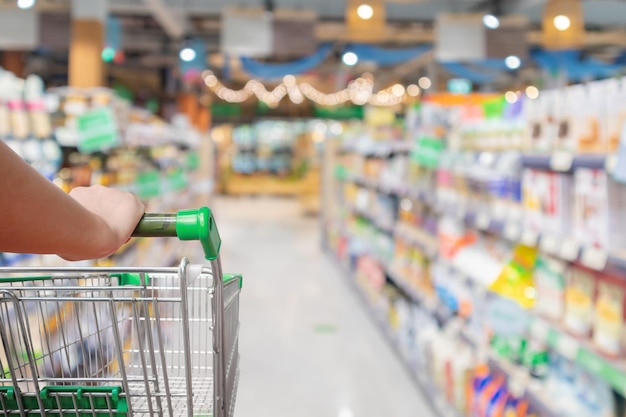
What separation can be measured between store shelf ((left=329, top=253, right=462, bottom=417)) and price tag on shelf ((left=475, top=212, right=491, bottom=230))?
40.8 inches

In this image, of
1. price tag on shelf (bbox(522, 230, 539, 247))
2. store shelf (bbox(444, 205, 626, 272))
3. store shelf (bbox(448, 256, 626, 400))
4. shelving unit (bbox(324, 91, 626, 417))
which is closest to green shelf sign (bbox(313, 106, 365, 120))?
shelving unit (bbox(324, 91, 626, 417))

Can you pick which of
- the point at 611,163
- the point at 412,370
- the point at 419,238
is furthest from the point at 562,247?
the point at 419,238

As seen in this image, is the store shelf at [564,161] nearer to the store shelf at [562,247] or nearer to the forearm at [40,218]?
the store shelf at [562,247]

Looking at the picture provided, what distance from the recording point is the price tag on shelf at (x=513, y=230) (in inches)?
117

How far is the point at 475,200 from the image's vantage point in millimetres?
3824

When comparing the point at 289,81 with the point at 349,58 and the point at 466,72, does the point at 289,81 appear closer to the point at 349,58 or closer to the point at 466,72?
the point at 466,72

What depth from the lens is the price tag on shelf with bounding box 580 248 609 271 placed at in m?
2.21

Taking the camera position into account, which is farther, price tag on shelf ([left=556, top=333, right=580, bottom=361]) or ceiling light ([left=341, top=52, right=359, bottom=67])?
ceiling light ([left=341, top=52, right=359, bottom=67])

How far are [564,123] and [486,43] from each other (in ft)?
21.4

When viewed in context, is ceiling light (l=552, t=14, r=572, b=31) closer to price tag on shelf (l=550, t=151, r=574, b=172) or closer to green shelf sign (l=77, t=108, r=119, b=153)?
green shelf sign (l=77, t=108, r=119, b=153)

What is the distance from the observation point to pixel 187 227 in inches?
41.2

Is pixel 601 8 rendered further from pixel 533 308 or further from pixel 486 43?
pixel 533 308

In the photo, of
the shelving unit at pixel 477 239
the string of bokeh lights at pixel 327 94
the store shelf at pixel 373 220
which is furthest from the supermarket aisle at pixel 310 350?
the string of bokeh lights at pixel 327 94

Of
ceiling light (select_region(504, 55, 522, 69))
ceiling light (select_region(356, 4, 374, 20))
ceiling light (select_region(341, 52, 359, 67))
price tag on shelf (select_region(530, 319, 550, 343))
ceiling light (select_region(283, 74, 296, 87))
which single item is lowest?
price tag on shelf (select_region(530, 319, 550, 343))
